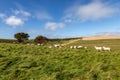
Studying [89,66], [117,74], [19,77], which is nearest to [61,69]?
[89,66]

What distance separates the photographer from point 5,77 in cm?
1508

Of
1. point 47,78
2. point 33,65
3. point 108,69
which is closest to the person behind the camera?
point 47,78

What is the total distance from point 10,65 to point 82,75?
6992mm

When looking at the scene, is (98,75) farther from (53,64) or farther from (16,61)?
(16,61)

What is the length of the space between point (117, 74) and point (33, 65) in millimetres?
7581

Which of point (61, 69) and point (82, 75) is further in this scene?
point (61, 69)

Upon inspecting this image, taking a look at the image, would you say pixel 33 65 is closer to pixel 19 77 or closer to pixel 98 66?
pixel 19 77

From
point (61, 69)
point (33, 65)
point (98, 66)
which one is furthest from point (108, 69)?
point (33, 65)

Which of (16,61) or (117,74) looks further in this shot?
(16,61)

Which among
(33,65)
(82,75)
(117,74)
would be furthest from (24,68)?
(117,74)

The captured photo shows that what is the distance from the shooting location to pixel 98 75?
14.9 metres

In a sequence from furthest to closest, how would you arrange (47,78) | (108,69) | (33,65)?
(33,65)
(108,69)
(47,78)

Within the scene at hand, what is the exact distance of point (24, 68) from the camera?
661 inches

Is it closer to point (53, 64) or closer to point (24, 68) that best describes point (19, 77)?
point (24, 68)
